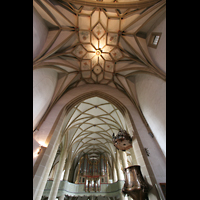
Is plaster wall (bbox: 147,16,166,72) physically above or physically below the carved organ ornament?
above

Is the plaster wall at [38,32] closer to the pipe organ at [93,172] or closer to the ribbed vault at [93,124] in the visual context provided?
the ribbed vault at [93,124]

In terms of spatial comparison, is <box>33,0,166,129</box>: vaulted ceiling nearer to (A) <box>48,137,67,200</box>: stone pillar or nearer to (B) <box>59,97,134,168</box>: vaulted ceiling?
(B) <box>59,97,134,168</box>: vaulted ceiling

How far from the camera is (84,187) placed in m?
16.8

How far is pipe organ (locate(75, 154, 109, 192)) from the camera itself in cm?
1734

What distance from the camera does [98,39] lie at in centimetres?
882

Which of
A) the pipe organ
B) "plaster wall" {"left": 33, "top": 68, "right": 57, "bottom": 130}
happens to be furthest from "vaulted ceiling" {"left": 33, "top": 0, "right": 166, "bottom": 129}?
the pipe organ

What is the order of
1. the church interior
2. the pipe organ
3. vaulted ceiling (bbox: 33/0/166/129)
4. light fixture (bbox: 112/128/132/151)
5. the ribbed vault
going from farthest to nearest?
the pipe organ
the ribbed vault
light fixture (bbox: 112/128/132/151)
vaulted ceiling (bbox: 33/0/166/129)
the church interior

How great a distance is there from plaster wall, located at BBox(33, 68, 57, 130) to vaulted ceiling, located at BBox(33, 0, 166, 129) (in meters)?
0.51

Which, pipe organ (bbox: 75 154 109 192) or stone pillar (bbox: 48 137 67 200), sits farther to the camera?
pipe organ (bbox: 75 154 109 192)

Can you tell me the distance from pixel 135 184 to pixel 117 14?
991 centimetres

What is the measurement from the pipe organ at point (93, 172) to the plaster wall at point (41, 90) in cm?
1514

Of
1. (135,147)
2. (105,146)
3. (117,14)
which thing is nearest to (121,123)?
(135,147)
